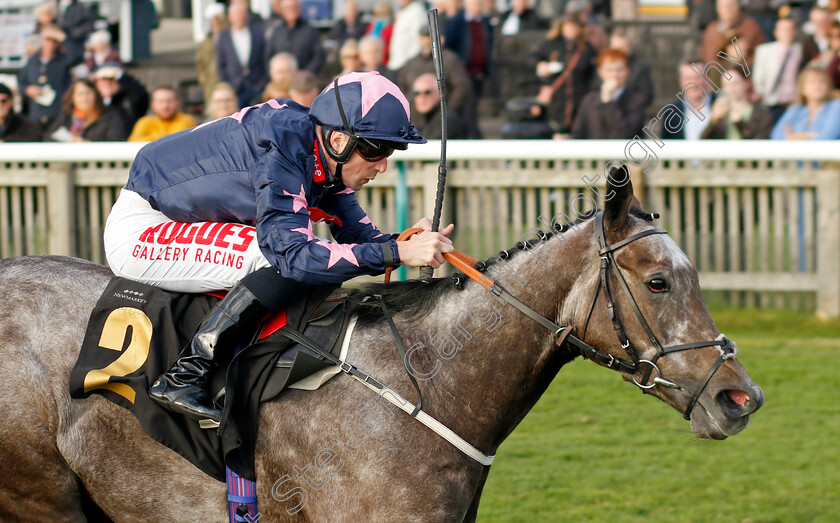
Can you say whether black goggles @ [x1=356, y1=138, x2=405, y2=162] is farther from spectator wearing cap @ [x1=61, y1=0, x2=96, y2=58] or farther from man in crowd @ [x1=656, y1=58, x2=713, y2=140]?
spectator wearing cap @ [x1=61, y1=0, x2=96, y2=58]

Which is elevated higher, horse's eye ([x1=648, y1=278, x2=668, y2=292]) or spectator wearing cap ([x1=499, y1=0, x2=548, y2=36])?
spectator wearing cap ([x1=499, y1=0, x2=548, y2=36])

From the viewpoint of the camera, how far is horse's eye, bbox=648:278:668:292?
3.34 meters

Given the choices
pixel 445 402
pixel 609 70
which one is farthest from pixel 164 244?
A: pixel 609 70

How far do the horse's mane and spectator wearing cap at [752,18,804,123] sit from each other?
7124mm

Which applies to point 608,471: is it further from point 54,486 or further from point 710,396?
point 54,486

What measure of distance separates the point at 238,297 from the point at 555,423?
139 inches

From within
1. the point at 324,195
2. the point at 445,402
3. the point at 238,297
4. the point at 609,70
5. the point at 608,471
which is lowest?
the point at 608,471

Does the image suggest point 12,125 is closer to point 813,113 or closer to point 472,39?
point 472,39

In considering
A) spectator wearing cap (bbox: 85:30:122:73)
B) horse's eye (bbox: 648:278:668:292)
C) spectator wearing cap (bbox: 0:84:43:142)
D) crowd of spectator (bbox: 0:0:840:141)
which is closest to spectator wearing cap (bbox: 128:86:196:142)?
crowd of spectator (bbox: 0:0:840:141)

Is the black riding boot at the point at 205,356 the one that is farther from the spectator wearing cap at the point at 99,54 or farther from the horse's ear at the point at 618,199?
the spectator wearing cap at the point at 99,54

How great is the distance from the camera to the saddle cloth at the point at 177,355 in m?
3.53

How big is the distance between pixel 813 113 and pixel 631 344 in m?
6.08

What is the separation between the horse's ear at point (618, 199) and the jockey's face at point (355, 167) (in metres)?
0.75

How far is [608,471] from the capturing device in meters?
5.80
